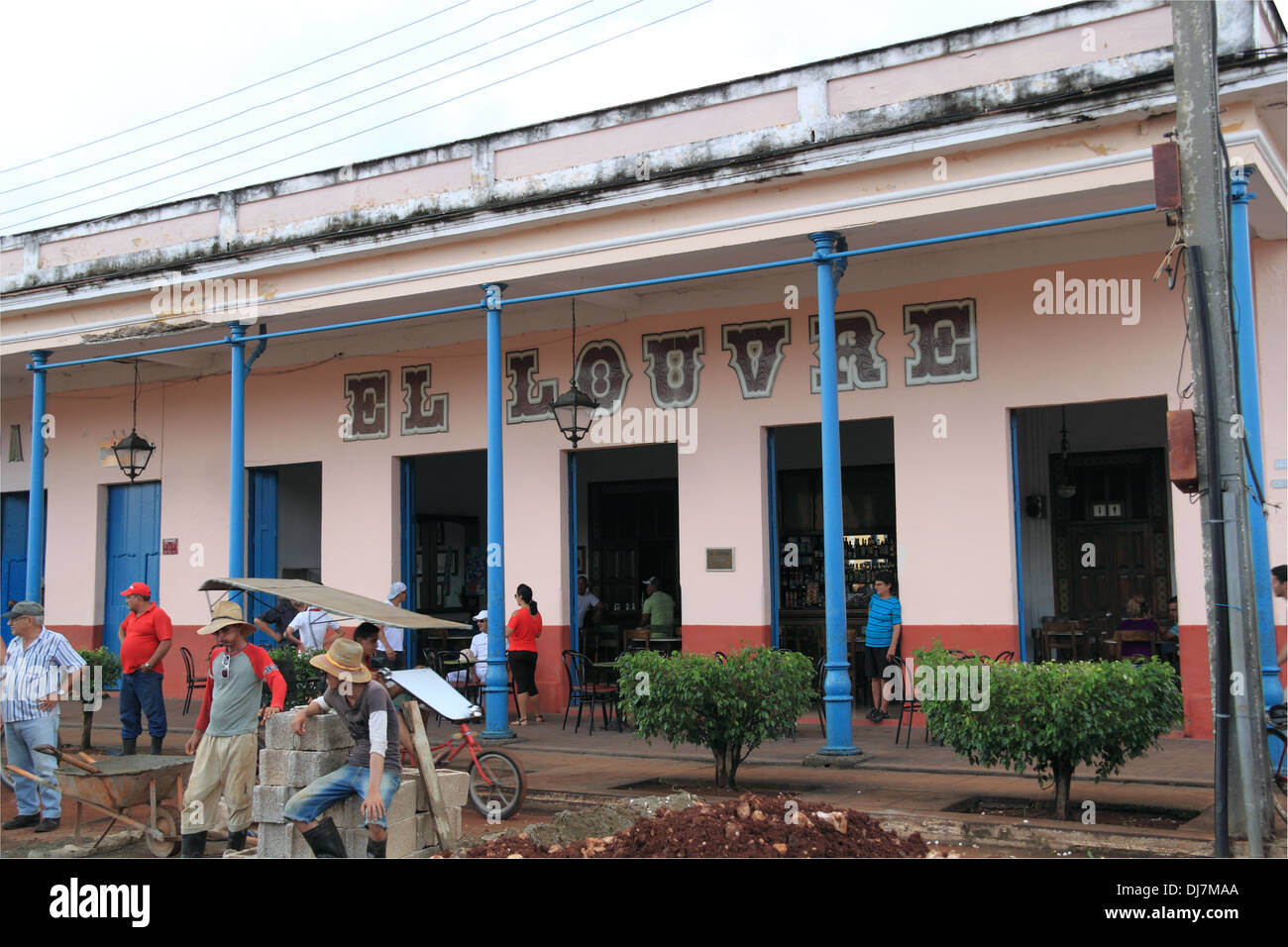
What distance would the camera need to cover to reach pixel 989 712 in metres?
7.56

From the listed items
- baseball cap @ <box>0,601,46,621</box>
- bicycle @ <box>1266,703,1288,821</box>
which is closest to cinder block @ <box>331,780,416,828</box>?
baseball cap @ <box>0,601,46,621</box>

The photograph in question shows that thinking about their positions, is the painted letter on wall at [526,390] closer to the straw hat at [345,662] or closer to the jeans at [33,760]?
the jeans at [33,760]

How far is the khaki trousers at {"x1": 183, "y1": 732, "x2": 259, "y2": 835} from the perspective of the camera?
7.54 meters

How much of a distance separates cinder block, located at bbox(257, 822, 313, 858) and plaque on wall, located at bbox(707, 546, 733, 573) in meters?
6.73

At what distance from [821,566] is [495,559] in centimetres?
523

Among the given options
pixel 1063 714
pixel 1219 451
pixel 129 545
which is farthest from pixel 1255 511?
pixel 129 545

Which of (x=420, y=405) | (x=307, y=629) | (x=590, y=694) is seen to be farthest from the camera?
(x=420, y=405)

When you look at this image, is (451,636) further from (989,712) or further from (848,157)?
(989,712)

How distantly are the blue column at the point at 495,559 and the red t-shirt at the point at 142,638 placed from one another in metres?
2.91

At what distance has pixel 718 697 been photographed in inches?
345

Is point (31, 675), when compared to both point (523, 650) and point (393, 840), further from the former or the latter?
point (523, 650)

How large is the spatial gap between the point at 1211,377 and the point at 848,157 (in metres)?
4.50

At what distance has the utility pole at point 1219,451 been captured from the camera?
627 cm

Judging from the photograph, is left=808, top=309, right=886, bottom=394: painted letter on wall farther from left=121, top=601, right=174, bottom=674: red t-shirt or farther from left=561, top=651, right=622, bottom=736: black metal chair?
left=121, top=601, right=174, bottom=674: red t-shirt
